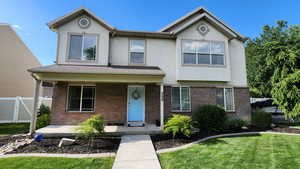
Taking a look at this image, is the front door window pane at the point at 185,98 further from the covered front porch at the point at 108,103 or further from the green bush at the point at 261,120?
the green bush at the point at 261,120

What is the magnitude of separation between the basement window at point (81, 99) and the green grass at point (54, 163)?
497 centimetres

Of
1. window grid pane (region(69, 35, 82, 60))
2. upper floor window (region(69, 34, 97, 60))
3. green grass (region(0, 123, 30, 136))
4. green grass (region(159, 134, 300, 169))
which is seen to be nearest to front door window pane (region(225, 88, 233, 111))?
green grass (region(159, 134, 300, 169))

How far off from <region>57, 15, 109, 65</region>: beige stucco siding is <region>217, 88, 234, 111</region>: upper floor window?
27.7 feet

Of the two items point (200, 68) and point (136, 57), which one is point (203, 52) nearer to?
point (200, 68)

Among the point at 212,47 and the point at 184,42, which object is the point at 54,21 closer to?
the point at 184,42

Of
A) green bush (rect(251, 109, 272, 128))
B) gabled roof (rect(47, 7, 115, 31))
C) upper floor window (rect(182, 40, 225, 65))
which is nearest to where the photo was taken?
gabled roof (rect(47, 7, 115, 31))

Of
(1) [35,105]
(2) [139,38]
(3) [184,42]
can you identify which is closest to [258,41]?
(3) [184,42]

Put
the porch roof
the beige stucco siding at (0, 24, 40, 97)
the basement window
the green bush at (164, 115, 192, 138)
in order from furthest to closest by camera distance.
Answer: the beige stucco siding at (0, 24, 40, 97) < the basement window < the porch roof < the green bush at (164, 115, 192, 138)

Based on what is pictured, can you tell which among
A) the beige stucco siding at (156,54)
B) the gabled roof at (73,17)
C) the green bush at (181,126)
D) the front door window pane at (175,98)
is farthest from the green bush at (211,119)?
the gabled roof at (73,17)

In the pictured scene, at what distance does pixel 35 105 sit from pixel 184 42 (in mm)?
9797

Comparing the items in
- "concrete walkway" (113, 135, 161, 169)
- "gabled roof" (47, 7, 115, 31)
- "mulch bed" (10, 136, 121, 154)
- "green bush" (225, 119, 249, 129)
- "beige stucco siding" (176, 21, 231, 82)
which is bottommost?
"mulch bed" (10, 136, 121, 154)

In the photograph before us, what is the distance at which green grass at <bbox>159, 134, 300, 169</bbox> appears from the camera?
4105 millimetres

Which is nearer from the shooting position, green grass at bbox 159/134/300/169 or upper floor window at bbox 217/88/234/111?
green grass at bbox 159/134/300/169

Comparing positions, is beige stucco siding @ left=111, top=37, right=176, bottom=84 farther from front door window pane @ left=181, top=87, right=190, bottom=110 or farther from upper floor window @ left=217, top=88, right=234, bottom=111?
upper floor window @ left=217, top=88, right=234, bottom=111
